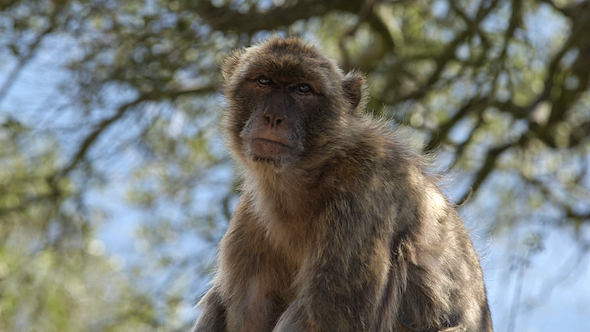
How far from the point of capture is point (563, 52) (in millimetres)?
7820

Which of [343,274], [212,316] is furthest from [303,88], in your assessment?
[212,316]

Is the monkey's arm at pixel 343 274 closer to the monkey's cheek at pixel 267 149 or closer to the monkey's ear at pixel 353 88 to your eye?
the monkey's cheek at pixel 267 149

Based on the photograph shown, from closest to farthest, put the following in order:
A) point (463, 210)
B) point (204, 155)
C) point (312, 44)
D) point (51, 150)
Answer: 1. point (312, 44)
2. point (463, 210)
3. point (51, 150)
4. point (204, 155)

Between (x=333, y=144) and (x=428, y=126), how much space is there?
133 inches

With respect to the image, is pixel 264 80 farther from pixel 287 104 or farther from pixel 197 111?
pixel 197 111

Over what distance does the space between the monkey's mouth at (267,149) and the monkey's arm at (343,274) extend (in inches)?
19.2

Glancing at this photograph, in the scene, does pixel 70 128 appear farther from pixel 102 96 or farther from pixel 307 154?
pixel 307 154

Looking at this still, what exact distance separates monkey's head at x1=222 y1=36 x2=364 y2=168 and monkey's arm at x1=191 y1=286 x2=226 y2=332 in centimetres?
111

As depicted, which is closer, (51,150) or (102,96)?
(102,96)

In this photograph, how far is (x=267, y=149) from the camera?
449cm

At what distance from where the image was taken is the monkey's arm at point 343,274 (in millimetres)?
4184

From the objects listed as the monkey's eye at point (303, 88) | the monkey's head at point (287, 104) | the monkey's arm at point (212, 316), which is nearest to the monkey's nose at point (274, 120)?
the monkey's head at point (287, 104)

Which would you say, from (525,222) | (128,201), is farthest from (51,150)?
(525,222)

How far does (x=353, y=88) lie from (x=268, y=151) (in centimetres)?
105
